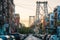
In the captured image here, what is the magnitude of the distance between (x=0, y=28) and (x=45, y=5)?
134 ft

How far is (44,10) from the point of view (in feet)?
337

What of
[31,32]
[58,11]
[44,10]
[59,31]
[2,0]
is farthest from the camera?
[31,32]

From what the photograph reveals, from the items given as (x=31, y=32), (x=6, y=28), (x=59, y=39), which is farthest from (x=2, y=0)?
(x=31, y=32)

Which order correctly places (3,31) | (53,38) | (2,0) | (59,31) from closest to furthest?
(53,38) → (59,31) → (3,31) → (2,0)

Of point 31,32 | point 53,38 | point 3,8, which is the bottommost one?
point 31,32

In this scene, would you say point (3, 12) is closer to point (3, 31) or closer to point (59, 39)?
point (3, 31)

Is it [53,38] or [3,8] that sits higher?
[3,8]

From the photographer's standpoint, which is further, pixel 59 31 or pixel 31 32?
pixel 31 32

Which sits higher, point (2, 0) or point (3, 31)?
point (2, 0)

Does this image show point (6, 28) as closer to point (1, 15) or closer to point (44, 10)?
point (1, 15)

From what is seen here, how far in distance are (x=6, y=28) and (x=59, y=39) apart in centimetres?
2805

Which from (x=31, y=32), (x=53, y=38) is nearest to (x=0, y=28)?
(x=53, y=38)

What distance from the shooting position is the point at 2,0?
236 feet

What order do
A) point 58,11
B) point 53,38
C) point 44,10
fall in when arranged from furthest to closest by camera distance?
point 44,10
point 58,11
point 53,38
